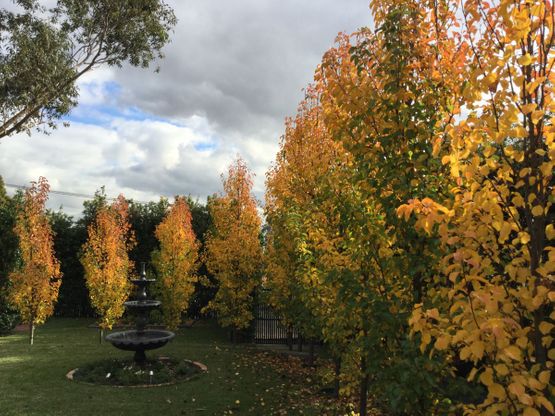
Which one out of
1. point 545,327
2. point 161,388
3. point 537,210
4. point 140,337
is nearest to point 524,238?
point 537,210

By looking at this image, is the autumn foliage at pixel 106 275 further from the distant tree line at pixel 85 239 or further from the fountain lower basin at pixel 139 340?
the distant tree line at pixel 85 239

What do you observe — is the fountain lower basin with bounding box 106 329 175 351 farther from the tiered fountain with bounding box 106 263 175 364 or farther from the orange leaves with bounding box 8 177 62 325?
the orange leaves with bounding box 8 177 62 325

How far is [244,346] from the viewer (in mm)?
16266

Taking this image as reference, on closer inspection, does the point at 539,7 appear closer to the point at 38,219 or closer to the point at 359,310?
the point at 359,310

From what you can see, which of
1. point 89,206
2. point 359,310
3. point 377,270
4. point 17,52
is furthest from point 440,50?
point 89,206

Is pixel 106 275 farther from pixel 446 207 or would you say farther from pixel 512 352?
pixel 512 352

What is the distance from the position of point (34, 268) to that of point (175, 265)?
509 cm

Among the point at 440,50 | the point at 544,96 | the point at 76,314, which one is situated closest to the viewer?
the point at 544,96

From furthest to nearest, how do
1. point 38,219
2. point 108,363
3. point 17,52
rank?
point 38,219
point 17,52
point 108,363

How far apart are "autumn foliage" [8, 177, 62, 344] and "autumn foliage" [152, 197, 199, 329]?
13.1ft

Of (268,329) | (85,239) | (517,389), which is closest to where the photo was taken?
(517,389)

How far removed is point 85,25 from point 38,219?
7.71 m

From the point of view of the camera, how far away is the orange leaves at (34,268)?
14.9 m

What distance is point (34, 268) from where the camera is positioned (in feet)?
49.9
